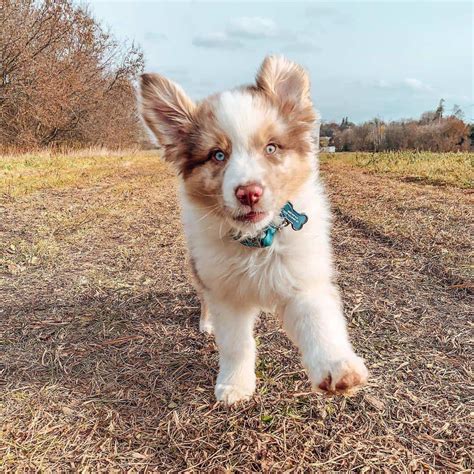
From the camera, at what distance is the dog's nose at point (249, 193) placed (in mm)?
2344

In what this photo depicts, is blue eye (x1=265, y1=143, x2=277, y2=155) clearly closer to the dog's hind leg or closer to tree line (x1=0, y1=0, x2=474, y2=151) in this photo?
the dog's hind leg

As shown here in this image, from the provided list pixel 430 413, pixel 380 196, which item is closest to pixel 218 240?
pixel 430 413

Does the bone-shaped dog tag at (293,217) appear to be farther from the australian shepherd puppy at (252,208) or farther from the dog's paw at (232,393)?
the dog's paw at (232,393)

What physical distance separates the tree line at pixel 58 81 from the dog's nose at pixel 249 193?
14506 mm

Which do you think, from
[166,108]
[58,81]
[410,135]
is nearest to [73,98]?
[58,81]

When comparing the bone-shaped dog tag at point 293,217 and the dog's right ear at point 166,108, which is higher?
the dog's right ear at point 166,108

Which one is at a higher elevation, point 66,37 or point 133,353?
point 66,37

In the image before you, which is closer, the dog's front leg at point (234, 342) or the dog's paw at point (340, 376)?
the dog's paw at point (340, 376)

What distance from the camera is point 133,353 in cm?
307

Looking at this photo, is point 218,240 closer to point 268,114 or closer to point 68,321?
point 268,114

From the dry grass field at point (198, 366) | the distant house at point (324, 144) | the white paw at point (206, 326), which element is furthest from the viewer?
the distant house at point (324, 144)

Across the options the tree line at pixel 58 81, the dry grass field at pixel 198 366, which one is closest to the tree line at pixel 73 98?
the tree line at pixel 58 81

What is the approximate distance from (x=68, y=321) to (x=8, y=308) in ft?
1.93

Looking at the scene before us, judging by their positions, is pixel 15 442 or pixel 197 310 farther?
pixel 197 310
